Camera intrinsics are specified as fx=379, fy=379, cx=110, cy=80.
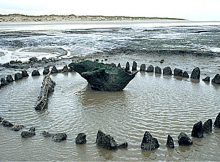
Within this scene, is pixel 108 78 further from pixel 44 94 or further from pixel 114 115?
pixel 114 115

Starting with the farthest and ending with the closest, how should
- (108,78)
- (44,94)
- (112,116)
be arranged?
(108,78)
(44,94)
(112,116)

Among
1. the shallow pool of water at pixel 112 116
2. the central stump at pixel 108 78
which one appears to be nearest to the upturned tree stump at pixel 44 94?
the shallow pool of water at pixel 112 116

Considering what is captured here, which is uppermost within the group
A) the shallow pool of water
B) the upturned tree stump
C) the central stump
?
the central stump

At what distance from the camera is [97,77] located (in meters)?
19.8

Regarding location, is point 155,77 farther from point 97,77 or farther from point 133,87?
point 97,77

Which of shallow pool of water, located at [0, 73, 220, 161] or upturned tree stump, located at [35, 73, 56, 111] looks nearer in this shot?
shallow pool of water, located at [0, 73, 220, 161]

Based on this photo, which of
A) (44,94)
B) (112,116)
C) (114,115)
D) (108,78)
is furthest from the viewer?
(108,78)

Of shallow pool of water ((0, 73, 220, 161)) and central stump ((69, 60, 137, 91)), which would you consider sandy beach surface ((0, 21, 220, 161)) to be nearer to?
shallow pool of water ((0, 73, 220, 161))

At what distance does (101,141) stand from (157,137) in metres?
2.13

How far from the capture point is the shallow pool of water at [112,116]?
40.3 feet

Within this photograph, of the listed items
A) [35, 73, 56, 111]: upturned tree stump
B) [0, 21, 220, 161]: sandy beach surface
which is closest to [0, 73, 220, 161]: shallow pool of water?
[0, 21, 220, 161]: sandy beach surface

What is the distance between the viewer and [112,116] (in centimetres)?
1590

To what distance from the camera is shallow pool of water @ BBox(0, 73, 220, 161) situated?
1227 centimetres

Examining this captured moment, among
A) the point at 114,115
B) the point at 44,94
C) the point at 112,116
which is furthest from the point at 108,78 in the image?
the point at 112,116
